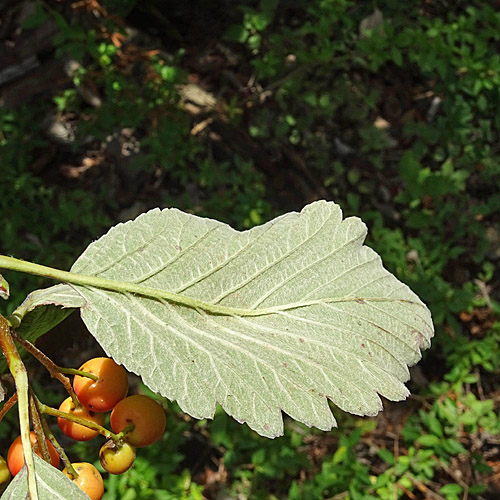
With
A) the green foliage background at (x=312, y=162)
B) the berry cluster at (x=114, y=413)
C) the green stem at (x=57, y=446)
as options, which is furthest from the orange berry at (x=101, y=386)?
the green foliage background at (x=312, y=162)

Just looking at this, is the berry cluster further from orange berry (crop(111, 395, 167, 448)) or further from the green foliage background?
the green foliage background

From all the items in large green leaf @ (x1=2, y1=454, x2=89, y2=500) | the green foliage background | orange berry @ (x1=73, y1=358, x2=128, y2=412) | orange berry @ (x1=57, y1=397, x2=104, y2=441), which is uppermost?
large green leaf @ (x1=2, y1=454, x2=89, y2=500)

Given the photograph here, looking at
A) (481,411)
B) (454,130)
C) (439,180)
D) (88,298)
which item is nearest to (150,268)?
(88,298)

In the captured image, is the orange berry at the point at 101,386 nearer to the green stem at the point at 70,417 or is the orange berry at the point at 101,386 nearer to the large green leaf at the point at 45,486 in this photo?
the green stem at the point at 70,417

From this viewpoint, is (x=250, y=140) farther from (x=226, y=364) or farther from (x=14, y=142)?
(x=226, y=364)

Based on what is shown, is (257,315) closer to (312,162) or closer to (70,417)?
(70,417)

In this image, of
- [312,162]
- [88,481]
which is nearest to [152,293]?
[88,481]

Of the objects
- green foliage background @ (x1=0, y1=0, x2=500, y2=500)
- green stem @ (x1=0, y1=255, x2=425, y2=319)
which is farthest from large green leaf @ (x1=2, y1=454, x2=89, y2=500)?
green foliage background @ (x1=0, y1=0, x2=500, y2=500)
